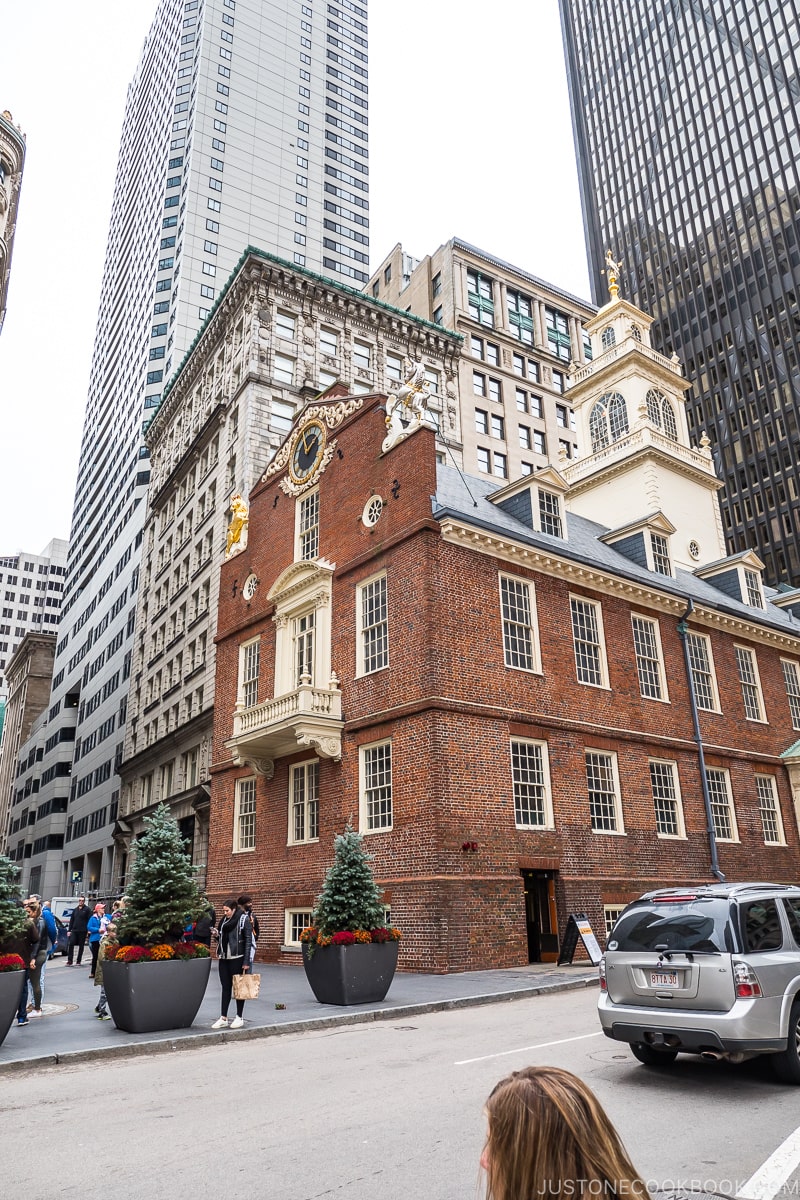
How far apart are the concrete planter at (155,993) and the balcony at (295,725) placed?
10.1 meters

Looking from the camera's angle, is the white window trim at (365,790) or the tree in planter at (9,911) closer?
the tree in planter at (9,911)

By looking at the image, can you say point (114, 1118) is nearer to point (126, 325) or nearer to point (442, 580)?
point (442, 580)

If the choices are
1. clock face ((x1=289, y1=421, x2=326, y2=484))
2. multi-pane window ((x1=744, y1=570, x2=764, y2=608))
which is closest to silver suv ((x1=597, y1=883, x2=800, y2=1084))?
clock face ((x1=289, y1=421, x2=326, y2=484))

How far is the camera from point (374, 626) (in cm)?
2255

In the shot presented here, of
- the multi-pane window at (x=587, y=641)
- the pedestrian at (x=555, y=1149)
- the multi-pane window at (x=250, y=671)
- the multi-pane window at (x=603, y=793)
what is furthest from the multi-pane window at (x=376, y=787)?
the pedestrian at (x=555, y=1149)

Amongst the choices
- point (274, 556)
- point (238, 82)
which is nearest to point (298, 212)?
point (238, 82)

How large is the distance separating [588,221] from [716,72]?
2477 cm

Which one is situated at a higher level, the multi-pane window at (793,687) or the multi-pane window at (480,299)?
the multi-pane window at (480,299)

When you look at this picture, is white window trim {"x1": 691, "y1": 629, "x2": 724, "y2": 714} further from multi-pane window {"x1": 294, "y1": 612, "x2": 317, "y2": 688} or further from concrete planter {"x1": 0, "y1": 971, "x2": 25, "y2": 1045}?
concrete planter {"x1": 0, "y1": 971, "x2": 25, "y2": 1045}

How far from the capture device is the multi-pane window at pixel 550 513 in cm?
2555

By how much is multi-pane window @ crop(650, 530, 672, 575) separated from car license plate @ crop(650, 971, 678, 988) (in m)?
22.6

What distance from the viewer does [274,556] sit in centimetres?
2834

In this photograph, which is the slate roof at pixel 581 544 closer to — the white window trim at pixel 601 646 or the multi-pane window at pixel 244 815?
the white window trim at pixel 601 646

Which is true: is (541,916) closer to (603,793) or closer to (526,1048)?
(603,793)
